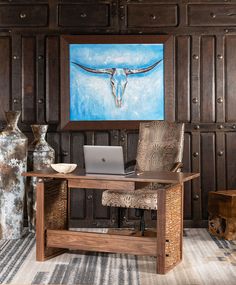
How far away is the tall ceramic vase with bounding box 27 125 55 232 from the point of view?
217 inches

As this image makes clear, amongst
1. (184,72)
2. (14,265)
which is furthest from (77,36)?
(14,265)

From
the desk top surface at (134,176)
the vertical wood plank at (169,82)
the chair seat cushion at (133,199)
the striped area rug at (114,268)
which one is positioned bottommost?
the striped area rug at (114,268)

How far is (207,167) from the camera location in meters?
5.82

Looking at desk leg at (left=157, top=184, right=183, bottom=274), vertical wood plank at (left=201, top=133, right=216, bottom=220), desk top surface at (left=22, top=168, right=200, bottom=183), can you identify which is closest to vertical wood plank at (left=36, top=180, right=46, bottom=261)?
desk top surface at (left=22, top=168, right=200, bottom=183)

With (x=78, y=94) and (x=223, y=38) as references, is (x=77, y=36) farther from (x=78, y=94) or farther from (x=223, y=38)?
(x=223, y=38)

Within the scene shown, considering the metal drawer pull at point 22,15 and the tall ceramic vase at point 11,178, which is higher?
the metal drawer pull at point 22,15

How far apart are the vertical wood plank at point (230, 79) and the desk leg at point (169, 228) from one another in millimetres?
1651

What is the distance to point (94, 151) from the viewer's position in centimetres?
413

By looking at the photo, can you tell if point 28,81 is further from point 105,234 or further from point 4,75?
point 105,234

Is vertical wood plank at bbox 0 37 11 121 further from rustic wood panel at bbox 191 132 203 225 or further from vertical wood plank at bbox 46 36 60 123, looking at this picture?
rustic wood panel at bbox 191 132 203 225

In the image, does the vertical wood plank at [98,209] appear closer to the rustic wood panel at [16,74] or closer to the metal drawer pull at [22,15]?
the rustic wood panel at [16,74]

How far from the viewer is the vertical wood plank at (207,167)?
5.79m

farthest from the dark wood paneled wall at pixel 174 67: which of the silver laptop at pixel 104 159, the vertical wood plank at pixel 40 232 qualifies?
the silver laptop at pixel 104 159

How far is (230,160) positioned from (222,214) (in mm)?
765
